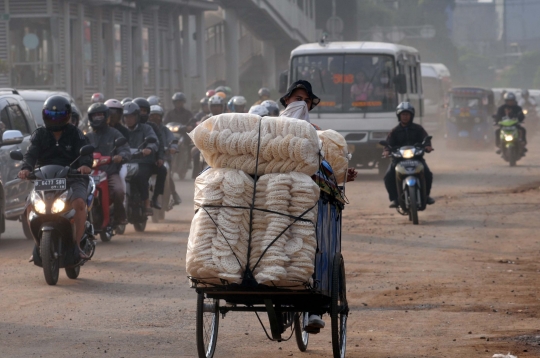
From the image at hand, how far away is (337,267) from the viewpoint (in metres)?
6.48

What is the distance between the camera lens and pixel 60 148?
10.6 m

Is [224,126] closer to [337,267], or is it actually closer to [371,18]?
[337,267]

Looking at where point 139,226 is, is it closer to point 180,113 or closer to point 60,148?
point 60,148

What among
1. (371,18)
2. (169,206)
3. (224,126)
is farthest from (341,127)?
(371,18)

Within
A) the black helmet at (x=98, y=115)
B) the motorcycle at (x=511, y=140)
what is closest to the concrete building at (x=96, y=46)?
the motorcycle at (x=511, y=140)

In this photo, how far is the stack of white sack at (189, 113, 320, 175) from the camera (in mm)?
6105

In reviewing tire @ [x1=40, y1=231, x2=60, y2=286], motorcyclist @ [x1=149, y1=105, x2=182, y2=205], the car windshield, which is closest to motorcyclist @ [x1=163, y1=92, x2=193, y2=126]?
the car windshield

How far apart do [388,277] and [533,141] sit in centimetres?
3494

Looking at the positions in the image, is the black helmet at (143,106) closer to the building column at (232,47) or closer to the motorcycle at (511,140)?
the motorcycle at (511,140)

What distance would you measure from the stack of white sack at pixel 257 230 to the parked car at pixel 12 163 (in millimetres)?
7242

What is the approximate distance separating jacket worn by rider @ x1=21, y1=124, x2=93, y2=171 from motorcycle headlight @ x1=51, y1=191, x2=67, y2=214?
0.48 meters

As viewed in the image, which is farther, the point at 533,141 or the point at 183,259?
the point at 533,141

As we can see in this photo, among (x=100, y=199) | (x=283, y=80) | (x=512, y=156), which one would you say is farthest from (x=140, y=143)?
(x=512, y=156)

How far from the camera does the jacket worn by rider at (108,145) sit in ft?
42.7
